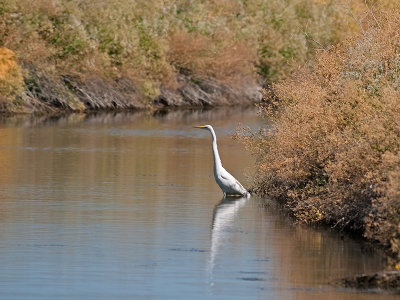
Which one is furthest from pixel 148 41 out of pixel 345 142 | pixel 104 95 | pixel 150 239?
pixel 150 239

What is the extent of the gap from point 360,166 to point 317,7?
58.3 meters

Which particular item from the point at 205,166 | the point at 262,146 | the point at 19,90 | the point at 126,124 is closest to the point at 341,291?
the point at 262,146

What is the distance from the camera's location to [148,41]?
56781 mm

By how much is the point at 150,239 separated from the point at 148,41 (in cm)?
4172

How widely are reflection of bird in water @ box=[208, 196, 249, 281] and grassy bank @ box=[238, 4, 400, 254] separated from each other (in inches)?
27.8

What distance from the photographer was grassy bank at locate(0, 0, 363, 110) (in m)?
48.2

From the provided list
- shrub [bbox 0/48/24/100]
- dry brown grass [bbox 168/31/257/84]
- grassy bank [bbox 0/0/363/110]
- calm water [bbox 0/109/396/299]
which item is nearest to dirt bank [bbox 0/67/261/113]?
grassy bank [bbox 0/0/363/110]

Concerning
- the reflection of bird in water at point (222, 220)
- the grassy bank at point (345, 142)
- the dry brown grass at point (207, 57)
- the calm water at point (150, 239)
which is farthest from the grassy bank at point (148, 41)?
the reflection of bird in water at point (222, 220)

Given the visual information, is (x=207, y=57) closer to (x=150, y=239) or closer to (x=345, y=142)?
(x=345, y=142)

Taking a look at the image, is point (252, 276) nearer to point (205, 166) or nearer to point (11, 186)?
point (11, 186)

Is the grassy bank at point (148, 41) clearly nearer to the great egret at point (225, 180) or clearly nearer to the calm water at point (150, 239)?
the calm water at point (150, 239)

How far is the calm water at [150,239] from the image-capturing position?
41.5ft

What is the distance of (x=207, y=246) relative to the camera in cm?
1523

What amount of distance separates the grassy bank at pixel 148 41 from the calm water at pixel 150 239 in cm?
1642
